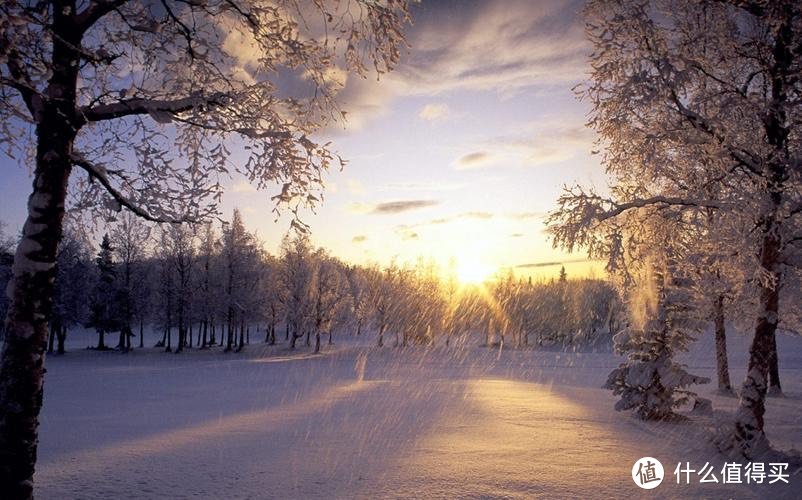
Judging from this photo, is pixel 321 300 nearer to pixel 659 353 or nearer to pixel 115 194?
pixel 659 353

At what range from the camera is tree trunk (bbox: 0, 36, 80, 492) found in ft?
17.5

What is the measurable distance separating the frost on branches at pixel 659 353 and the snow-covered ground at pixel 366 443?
0.76 meters

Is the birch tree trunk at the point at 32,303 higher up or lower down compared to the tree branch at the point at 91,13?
lower down

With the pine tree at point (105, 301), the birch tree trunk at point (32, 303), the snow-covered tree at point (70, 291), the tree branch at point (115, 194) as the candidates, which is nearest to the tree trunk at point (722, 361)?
the tree branch at point (115, 194)

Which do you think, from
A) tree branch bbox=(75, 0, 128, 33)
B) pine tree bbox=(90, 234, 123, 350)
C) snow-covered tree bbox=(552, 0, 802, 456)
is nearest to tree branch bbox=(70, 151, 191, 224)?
tree branch bbox=(75, 0, 128, 33)

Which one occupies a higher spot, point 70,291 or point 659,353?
point 70,291

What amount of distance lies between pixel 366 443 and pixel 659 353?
9.87 m

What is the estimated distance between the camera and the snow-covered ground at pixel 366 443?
321 inches

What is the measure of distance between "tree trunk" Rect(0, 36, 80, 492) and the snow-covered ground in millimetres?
3000

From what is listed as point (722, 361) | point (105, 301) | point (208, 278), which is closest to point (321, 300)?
point (208, 278)

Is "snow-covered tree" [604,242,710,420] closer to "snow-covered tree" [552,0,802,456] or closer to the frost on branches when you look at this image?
the frost on branches

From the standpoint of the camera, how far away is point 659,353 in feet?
49.2

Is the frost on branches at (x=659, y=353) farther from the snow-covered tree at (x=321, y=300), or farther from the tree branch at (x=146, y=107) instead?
the snow-covered tree at (x=321, y=300)

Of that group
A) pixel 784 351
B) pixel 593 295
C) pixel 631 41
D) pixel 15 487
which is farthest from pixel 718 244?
pixel 593 295
